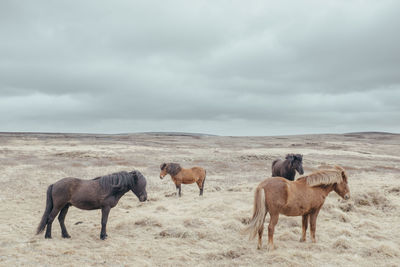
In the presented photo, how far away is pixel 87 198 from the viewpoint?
898cm

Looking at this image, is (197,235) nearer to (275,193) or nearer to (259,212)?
(259,212)

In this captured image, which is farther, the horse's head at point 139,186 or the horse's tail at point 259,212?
the horse's head at point 139,186

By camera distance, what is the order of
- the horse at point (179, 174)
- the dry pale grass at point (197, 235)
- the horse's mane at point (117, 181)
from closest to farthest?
1. the dry pale grass at point (197, 235)
2. the horse's mane at point (117, 181)
3. the horse at point (179, 174)

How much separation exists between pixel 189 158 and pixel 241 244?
28.9 meters

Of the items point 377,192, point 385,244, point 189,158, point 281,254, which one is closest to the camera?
point 281,254

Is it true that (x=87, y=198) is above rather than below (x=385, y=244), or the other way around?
above

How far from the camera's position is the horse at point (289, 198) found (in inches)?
323

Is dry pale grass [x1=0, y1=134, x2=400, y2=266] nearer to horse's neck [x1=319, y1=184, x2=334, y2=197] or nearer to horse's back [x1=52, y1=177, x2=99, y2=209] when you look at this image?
horse's back [x1=52, y1=177, x2=99, y2=209]

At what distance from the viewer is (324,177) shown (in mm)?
9062

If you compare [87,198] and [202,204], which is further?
[202,204]

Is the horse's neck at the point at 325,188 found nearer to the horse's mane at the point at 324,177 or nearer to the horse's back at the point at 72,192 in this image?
the horse's mane at the point at 324,177

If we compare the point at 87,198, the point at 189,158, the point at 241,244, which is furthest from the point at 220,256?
the point at 189,158

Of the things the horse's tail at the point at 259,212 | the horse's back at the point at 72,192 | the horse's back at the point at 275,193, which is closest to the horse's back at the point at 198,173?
the horse's back at the point at 72,192

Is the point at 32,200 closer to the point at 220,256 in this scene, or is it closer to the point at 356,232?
the point at 220,256
